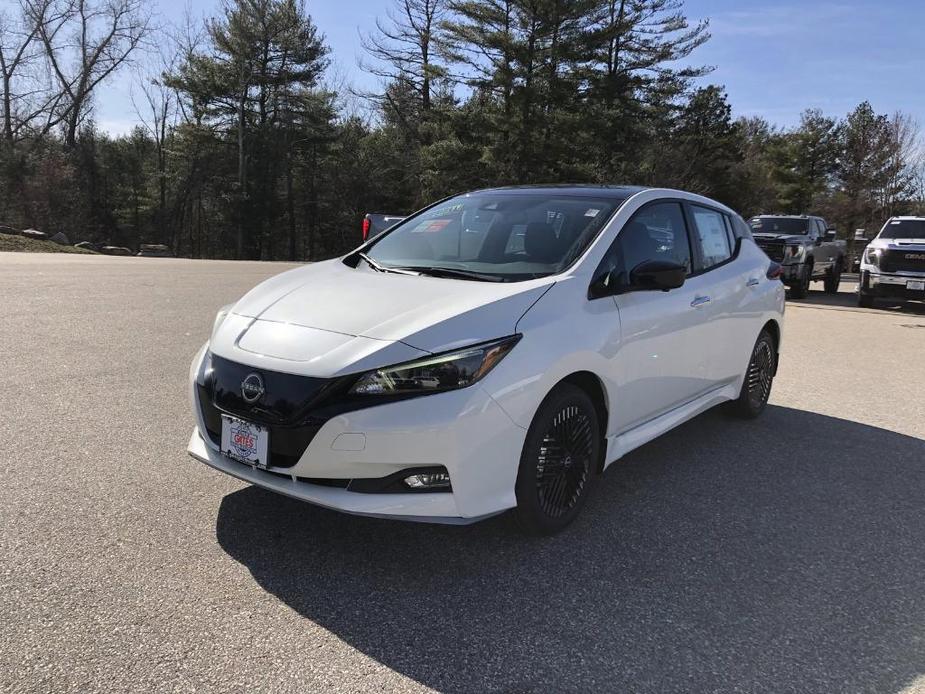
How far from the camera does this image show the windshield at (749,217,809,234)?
58.3 feet

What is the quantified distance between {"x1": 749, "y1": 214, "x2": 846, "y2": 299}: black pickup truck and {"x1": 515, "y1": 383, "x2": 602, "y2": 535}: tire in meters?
14.1

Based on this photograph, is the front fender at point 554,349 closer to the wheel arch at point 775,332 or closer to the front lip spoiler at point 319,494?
the front lip spoiler at point 319,494

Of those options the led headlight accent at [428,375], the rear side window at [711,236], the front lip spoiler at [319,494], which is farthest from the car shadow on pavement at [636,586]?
the rear side window at [711,236]

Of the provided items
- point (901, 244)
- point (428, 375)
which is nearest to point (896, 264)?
point (901, 244)

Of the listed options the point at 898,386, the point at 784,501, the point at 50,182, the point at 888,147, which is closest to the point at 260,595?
Result: the point at 784,501

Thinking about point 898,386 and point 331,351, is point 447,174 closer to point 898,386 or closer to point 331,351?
point 898,386

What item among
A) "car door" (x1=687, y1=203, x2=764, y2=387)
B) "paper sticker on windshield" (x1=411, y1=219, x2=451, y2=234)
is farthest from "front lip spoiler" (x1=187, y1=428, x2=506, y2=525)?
"car door" (x1=687, y1=203, x2=764, y2=387)

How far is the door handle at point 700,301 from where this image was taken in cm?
436

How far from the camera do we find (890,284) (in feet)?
48.7

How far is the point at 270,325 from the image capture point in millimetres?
3189

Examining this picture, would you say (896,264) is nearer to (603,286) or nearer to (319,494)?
(603,286)

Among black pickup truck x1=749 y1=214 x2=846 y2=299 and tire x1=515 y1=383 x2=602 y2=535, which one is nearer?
tire x1=515 y1=383 x2=602 y2=535

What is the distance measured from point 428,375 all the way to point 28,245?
2673 cm

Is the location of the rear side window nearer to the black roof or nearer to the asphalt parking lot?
the black roof
